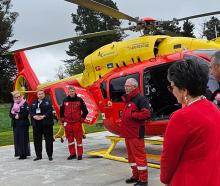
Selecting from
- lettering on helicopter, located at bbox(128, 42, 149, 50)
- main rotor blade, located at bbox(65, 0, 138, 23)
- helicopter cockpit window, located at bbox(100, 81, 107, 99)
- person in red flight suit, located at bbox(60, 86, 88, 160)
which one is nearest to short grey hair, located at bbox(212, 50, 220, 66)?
main rotor blade, located at bbox(65, 0, 138, 23)

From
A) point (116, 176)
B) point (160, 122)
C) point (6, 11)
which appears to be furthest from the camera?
point (6, 11)

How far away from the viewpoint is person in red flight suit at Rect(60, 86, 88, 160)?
30.7 feet

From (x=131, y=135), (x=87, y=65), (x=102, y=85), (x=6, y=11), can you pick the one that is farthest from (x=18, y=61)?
(x=6, y=11)

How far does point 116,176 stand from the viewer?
24.2 ft

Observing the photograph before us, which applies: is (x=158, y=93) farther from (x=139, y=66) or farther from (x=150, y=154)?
(x=150, y=154)

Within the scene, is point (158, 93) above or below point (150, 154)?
above

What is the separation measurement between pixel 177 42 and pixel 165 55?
41 cm

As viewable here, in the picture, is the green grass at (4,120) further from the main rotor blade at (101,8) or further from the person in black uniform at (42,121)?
the main rotor blade at (101,8)

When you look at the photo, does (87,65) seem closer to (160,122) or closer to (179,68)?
(160,122)

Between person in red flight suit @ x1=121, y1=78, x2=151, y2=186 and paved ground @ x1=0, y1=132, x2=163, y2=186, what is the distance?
12.2 inches

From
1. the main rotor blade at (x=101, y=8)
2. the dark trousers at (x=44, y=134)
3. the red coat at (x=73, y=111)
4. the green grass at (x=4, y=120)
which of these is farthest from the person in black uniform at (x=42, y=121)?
the green grass at (x=4, y=120)

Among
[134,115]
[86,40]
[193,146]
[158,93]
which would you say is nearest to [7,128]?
[158,93]

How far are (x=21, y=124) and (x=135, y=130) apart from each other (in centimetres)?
418

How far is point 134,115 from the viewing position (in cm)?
653
